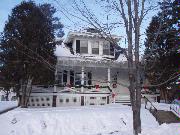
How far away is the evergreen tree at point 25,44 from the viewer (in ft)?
67.2

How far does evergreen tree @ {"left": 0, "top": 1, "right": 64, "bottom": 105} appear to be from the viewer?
20.5 meters

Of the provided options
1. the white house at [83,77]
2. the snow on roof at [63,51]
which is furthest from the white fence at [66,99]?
the snow on roof at [63,51]

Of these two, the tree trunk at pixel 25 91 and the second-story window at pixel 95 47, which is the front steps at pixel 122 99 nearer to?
the second-story window at pixel 95 47

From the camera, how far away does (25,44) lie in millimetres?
20859

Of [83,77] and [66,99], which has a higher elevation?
[83,77]

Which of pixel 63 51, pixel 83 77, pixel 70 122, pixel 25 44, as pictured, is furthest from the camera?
pixel 63 51

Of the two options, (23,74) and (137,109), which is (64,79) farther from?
(137,109)

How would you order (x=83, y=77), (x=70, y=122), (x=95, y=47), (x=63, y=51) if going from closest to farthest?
1. (x=70, y=122)
2. (x=83, y=77)
3. (x=63, y=51)
4. (x=95, y=47)

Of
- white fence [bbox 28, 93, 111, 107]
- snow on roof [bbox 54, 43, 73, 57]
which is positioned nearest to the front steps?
white fence [bbox 28, 93, 111, 107]

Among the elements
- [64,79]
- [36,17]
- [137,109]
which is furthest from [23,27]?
[137,109]

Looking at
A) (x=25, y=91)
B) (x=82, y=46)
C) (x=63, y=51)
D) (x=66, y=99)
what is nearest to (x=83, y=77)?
(x=66, y=99)

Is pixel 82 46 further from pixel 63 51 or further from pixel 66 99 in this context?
pixel 66 99

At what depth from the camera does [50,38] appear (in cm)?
2264

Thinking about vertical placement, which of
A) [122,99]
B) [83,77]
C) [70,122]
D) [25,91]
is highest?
[83,77]
